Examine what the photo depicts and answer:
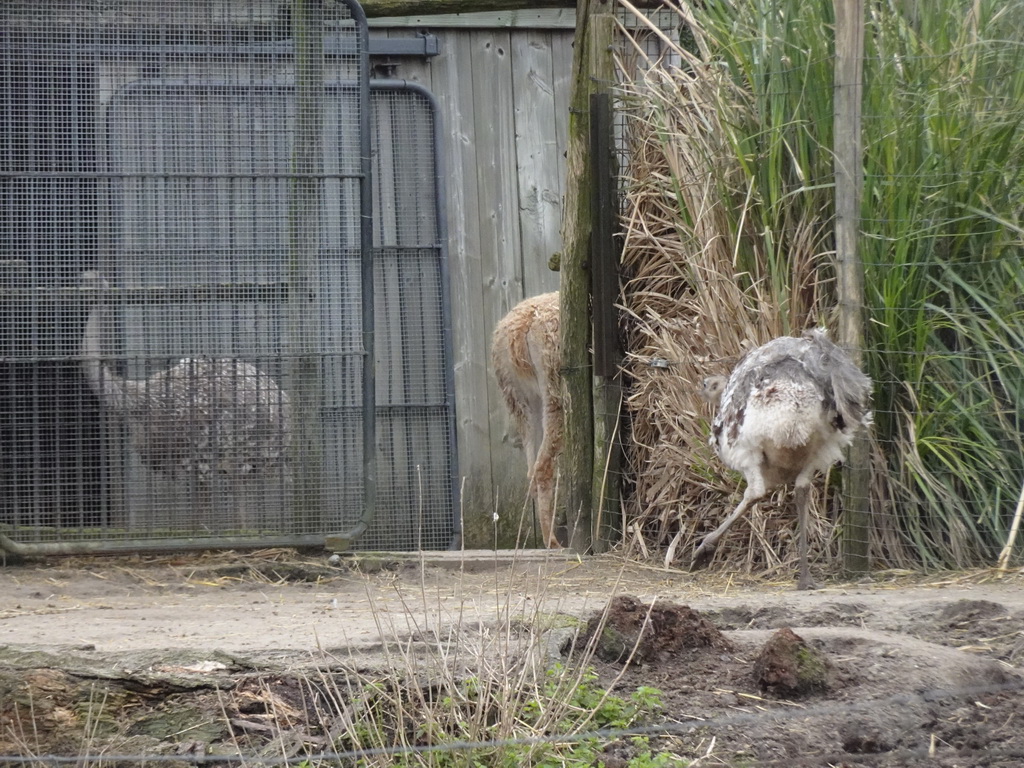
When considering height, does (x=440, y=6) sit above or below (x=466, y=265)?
above

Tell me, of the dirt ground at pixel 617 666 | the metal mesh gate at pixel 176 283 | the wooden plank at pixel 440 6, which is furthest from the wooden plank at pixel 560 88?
the dirt ground at pixel 617 666

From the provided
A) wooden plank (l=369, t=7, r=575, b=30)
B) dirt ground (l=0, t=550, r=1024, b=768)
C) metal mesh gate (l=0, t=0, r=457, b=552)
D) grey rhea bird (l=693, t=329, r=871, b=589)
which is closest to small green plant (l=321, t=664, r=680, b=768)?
dirt ground (l=0, t=550, r=1024, b=768)

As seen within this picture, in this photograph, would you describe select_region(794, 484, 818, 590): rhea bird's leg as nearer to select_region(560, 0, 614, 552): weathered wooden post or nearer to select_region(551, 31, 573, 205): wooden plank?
select_region(560, 0, 614, 552): weathered wooden post

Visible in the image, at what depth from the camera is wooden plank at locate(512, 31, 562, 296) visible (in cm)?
855

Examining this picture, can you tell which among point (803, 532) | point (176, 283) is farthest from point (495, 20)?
point (803, 532)

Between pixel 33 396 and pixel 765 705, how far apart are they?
4.34m

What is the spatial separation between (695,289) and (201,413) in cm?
271

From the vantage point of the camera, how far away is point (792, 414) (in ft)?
17.0

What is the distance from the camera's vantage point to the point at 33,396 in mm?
6594

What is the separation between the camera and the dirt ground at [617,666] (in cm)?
361

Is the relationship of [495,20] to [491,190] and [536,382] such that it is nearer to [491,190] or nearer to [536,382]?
[491,190]

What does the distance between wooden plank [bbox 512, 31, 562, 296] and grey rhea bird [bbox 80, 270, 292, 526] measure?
2.45 metres

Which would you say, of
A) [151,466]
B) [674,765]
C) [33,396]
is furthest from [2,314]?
[674,765]

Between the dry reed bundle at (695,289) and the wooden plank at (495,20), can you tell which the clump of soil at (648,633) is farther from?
the wooden plank at (495,20)
